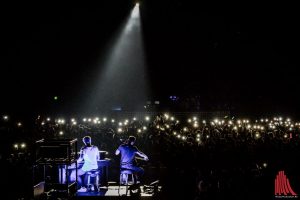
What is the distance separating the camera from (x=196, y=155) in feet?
31.5

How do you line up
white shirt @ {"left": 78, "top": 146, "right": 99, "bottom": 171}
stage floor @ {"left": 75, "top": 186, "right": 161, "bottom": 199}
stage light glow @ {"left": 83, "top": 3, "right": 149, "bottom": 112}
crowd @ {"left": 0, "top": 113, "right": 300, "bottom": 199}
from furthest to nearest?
1. stage light glow @ {"left": 83, "top": 3, "right": 149, "bottom": 112}
2. white shirt @ {"left": 78, "top": 146, "right": 99, "bottom": 171}
3. stage floor @ {"left": 75, "top": 186, "right": 161, "bottom": 199}
4. crowd @ {"left": 0, "top": 113, "right": 300, "bottom": 199}

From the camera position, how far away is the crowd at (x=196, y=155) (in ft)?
27.2

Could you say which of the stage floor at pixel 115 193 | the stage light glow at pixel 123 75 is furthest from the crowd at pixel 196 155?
the stage light glow at pixel 123 75

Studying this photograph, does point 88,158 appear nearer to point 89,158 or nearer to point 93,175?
point 89,158

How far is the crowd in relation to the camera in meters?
8.30

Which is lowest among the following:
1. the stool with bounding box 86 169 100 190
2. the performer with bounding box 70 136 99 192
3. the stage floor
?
the stage floor

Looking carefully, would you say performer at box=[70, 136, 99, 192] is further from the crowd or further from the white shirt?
the crowd

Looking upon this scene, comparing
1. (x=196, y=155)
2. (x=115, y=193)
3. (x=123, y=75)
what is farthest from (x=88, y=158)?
(x=123, y=75)

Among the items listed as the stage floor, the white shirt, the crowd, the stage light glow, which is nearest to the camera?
the crowd

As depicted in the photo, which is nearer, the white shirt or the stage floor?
the stage floor

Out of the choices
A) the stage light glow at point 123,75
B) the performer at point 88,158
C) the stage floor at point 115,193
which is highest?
the stage light glow at point 123,75

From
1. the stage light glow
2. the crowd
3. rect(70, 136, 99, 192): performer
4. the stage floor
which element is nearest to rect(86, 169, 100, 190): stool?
rect(70, 136, 99, 192): performer

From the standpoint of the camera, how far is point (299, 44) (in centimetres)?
2144

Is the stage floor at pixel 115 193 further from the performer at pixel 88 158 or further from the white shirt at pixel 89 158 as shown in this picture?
the white shirt at pixel 89 158
